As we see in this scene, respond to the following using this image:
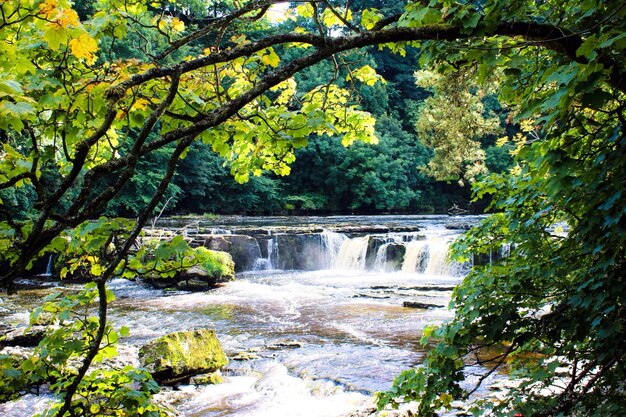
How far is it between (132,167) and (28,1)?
37.7 inches

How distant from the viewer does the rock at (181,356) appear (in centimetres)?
600

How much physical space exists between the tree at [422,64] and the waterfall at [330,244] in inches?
572

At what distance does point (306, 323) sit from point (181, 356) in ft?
11.6

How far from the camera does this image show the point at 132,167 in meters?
1.70

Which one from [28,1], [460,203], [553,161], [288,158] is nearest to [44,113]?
[28,1]

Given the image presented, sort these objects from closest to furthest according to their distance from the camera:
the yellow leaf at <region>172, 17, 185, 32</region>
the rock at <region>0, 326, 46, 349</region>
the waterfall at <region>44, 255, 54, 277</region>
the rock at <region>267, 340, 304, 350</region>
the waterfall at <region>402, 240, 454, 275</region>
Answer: the yellow leaf at <region>172, 17, 185, 32</region> < the rock at <region>0, 326, 46, 349</region> < the rock at <region>267, 340, 304, 350</region> < the waterfall at <region>402, 240, 454, 275</region> < the waterfall at <region>44, 255, 54, 277</region>

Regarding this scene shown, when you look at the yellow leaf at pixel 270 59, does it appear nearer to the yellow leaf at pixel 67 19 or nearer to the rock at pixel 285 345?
the yellow leaf at pixel 67 19

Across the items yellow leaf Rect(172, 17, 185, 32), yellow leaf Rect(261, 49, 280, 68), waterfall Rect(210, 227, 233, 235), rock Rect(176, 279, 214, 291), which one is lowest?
rock Rect(176, 279, 214, 291)

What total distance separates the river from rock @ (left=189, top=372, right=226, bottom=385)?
151 mm

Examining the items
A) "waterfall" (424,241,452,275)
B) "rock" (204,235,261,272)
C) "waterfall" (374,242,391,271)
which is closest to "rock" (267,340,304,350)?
"waterfall" (424,241,452,275)

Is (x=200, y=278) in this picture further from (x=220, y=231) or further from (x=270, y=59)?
(x=270, y=59)

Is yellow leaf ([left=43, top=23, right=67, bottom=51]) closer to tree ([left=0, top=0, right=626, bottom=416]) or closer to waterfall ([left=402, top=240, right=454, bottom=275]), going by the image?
tree ([left=0, top=0, right=626, bottom=416])

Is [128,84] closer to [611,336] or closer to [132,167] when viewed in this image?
[132,167]

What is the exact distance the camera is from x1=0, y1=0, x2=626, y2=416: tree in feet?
5.52
